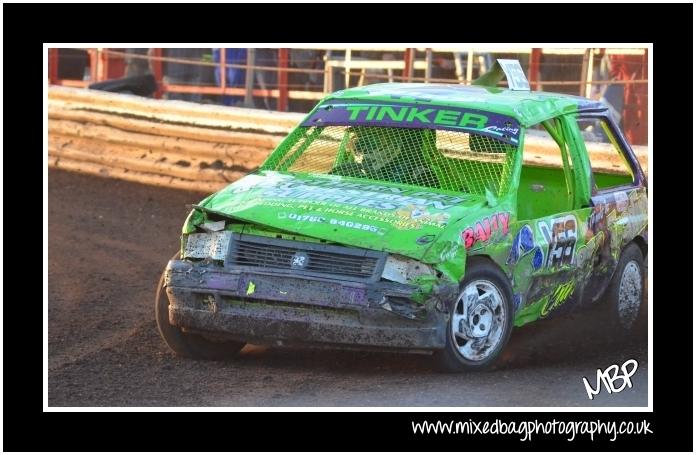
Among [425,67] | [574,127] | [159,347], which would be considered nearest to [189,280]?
[159,347]

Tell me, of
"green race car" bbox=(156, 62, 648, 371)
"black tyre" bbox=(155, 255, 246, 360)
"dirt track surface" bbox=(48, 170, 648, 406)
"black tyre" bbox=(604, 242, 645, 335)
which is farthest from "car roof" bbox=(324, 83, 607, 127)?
"black tyre" bbox=(155, 255, 246, 360)

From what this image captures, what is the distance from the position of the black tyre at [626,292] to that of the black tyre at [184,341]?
2656 millimetres

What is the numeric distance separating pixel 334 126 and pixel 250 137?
4774mm

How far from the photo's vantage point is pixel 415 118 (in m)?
7.93

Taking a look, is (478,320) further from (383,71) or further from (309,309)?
(383,71)

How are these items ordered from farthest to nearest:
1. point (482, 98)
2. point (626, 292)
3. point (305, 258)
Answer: point (626, 292), point (482, 98), point (305, 258)

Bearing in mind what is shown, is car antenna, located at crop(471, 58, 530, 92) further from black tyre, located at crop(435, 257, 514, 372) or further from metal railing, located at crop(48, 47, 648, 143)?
metal railing, located at crop(48, 47, 648, 143)

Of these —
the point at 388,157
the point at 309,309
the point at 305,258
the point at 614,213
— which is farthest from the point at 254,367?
the point at 614,213

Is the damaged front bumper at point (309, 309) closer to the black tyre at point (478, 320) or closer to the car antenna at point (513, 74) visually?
the black tyre at point (478, 320)

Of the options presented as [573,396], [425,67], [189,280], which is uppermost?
[425,67]

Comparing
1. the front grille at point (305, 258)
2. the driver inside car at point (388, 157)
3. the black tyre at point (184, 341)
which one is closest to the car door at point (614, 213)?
the driver inside car at point (388, 157)

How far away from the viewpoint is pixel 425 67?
14344 mm

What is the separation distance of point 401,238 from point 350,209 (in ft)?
1.32

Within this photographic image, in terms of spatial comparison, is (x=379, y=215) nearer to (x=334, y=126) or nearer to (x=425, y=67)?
(x=334, y=126)
